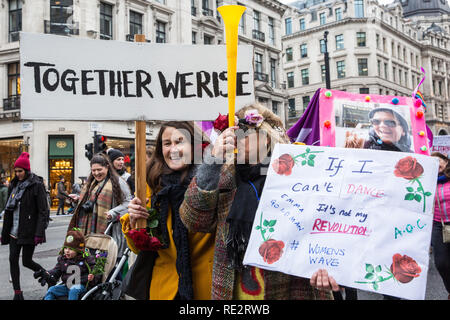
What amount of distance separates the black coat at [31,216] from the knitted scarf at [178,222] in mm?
3726

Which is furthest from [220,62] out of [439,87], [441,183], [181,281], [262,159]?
[439,87]

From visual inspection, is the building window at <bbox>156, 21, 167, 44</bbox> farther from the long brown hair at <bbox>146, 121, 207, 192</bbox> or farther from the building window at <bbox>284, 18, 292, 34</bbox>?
the building window at <bbox>284, 18, 292, 34</bbox>

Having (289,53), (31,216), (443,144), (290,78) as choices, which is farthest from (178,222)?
(289,53)

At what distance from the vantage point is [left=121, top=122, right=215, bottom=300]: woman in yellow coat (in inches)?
98.0

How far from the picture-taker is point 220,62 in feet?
9.77

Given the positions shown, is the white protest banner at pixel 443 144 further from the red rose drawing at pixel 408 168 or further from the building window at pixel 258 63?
the building window at pixel 258 63

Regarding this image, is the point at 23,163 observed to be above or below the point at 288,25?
below

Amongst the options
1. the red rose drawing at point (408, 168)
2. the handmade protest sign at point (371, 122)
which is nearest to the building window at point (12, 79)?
the handmade protest sign at point (371, 122)

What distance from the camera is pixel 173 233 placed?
8.40 ft

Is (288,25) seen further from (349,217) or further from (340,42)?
(349,217)

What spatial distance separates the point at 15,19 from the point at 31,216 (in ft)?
67.8

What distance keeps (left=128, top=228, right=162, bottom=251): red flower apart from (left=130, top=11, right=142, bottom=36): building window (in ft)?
81.3

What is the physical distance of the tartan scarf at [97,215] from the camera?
484 centimetres

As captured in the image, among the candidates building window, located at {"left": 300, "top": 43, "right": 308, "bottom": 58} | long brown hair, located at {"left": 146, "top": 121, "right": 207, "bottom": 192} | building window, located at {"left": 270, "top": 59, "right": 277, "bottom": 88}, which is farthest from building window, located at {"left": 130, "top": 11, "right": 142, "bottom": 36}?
building window, located at {"left": 300, "top": 43, "right": 308, "bottom": 58}
